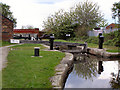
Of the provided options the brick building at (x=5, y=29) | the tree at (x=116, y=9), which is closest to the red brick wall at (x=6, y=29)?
the brick building at (x=5, y=29)

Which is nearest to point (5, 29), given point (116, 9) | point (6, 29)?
point (6, 29)

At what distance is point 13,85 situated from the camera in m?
3.86

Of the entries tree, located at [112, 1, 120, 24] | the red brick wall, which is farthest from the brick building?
tree, located at [112, 1, 120, 24]

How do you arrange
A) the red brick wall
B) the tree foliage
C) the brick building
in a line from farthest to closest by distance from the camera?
1. the tree foliage
2. the red brick wall
3. the brick building

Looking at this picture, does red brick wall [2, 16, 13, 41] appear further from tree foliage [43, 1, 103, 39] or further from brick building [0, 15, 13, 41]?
tree foliage [43, 1, 103, 39]

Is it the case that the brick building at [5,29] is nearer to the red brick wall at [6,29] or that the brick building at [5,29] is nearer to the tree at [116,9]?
the red brick wall at [6,29]

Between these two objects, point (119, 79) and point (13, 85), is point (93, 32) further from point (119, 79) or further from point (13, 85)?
point (13, 85)

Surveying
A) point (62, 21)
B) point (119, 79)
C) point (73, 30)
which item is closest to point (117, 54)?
point (119, 79)

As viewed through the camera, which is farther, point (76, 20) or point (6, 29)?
point (76, 20)

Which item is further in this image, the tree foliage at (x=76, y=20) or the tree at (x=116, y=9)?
the tree foliage at (x=76, y=20)

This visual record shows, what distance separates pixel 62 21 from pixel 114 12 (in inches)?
675

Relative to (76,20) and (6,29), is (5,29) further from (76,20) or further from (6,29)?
(76,20)

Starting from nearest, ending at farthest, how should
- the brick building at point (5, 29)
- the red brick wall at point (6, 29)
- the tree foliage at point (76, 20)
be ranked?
the brick building at point (5, 29)
the red brick wall at point (6, 29)
the tree foliage at point (76, 20)

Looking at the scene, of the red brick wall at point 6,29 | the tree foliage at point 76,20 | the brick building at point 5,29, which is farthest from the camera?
the tree foliage at point 76,20
